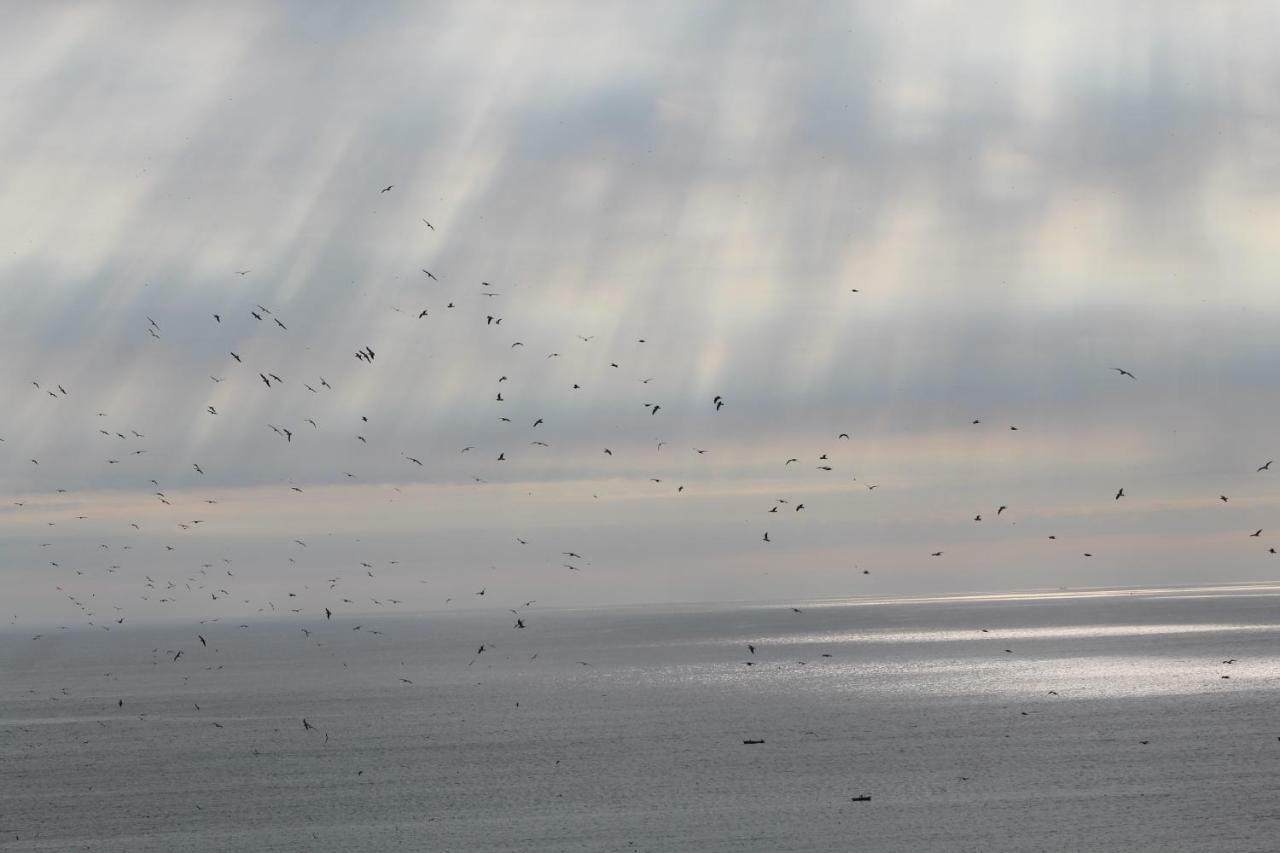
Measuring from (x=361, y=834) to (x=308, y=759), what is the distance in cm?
3441

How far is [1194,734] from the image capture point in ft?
340

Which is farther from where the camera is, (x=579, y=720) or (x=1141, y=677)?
(x=1141, y=677)

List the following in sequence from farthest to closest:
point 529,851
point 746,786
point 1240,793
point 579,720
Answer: point 579,720 < point 746,786 < point 1240,793 < point 529,851

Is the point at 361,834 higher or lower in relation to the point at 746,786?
higher

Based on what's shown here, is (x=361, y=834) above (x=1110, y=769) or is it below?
above

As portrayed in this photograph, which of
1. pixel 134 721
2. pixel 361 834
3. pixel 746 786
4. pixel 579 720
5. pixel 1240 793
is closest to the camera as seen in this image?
pixel 361 834

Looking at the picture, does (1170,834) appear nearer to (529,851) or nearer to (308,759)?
(529,851)

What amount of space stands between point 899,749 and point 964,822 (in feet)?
103

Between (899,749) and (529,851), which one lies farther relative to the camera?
(899,749)

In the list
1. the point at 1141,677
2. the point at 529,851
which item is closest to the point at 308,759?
the point at 529,851

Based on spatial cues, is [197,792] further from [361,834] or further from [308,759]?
[361,834]

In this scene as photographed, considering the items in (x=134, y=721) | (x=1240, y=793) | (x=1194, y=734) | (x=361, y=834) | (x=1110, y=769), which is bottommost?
(x=134, y=721)

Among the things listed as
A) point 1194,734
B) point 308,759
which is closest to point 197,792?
point 308,759

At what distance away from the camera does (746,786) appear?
8288 centimetres
